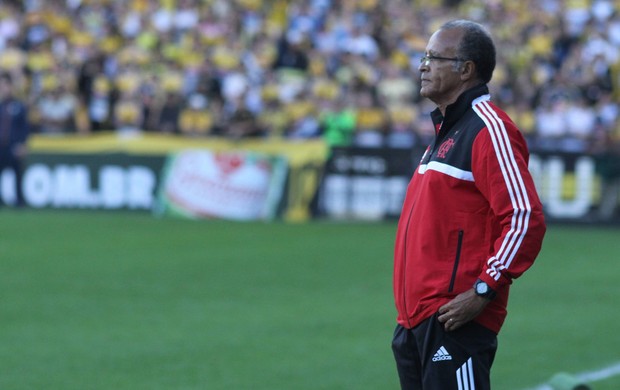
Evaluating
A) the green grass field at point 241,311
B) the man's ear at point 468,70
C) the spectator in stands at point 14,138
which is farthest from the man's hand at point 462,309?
the spectator in stands at point 14,138

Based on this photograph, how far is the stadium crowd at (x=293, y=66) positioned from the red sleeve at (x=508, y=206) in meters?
15.3

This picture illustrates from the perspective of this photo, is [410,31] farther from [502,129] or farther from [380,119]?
[502,129]

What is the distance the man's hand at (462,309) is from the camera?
419 centimetres

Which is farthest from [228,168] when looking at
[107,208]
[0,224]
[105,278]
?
[105,278]

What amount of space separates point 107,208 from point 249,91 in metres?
3.89

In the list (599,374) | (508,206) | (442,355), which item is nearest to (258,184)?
(599,374)

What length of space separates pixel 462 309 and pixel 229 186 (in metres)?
15.9

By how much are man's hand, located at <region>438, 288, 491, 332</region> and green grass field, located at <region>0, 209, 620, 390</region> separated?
353 cm

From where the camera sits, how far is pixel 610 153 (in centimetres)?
1883

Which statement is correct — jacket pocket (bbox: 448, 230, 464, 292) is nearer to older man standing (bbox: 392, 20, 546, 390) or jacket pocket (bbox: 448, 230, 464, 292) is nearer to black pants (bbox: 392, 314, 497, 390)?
older man standing (bbox: 392, 20, 546, 390)

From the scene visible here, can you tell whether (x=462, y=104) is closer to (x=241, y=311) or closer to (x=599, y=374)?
(x=599, y=374)

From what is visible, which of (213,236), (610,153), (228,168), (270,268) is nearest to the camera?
→ (270,268)

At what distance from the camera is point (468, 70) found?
4391mm

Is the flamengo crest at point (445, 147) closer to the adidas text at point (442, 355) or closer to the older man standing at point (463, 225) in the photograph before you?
the older man standing at point (463, 225)
